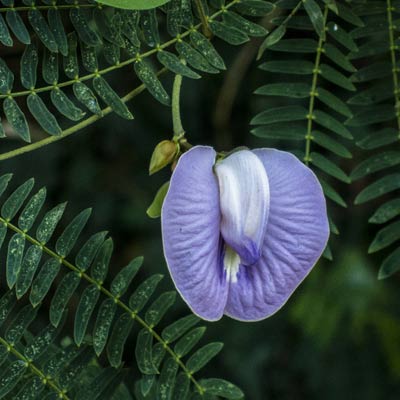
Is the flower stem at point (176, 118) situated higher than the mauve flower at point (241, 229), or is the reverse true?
the flower stem at point (176, 118)

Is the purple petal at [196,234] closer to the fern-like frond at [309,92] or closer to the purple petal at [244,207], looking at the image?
the purple petal at [244,207]

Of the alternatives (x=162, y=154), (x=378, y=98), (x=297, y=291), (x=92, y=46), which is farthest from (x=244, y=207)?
(x=297, y=291)

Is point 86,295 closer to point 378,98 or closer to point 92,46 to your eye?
point 92,46

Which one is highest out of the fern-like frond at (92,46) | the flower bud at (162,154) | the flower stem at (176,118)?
the fern-like frond at (92,46)

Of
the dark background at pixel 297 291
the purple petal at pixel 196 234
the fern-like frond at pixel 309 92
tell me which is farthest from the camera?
the dark background at pixel 297 291

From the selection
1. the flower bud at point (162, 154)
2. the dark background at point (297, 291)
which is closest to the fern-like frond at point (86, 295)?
the flower bud at point (162, 154)

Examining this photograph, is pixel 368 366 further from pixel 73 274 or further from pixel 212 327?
pixel 73 274

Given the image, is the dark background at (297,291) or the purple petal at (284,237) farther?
the dark background at (297,291)
